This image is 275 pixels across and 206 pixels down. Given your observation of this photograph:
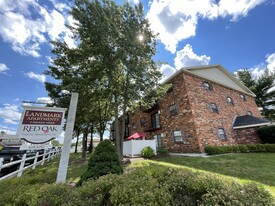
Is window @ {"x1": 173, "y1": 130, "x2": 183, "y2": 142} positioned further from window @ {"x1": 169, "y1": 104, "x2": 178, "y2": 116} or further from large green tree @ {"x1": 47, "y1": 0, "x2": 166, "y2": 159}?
large green tree @ {"x1": 47, "y1": 0, "x2": 166, "y2": 159}

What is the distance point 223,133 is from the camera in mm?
13672

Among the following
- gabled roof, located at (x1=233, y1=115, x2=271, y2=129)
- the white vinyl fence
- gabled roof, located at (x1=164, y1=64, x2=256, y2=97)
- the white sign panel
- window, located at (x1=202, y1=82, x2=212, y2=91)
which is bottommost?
the white vinyl fence

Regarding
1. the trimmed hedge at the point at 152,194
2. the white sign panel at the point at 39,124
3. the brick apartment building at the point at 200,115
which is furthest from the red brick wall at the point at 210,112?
the white sign panel at the point at 39,124

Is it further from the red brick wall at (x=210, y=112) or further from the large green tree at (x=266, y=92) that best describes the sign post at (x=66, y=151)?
the large green tree at (x=266, y=92)

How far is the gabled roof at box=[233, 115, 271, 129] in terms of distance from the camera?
13398 mm

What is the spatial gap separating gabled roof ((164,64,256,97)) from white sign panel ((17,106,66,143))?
12344mm

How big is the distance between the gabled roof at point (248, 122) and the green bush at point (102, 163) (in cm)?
1480

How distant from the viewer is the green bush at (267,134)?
1241 centimetres

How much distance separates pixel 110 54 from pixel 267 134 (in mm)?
15893

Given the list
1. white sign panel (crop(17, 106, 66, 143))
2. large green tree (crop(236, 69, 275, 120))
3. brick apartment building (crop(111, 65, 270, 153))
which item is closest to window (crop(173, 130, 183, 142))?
brick apartment building (crop(111, 65, 270, 153))

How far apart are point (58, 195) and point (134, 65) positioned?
925 cm

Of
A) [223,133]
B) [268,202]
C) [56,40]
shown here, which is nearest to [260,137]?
[223,133]

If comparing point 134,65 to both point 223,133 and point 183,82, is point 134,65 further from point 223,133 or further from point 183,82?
point 223,133

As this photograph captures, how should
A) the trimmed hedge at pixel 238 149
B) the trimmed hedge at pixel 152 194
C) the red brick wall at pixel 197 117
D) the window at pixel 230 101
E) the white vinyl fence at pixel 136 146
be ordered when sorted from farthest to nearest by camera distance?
the window at pixel 230 101, the white vinyl fence at pixel 136 146, the red brick wall at pixel 197 117, the trimmed hedge at pixel 238 149, the trimmed hedge at pixel 152 194
